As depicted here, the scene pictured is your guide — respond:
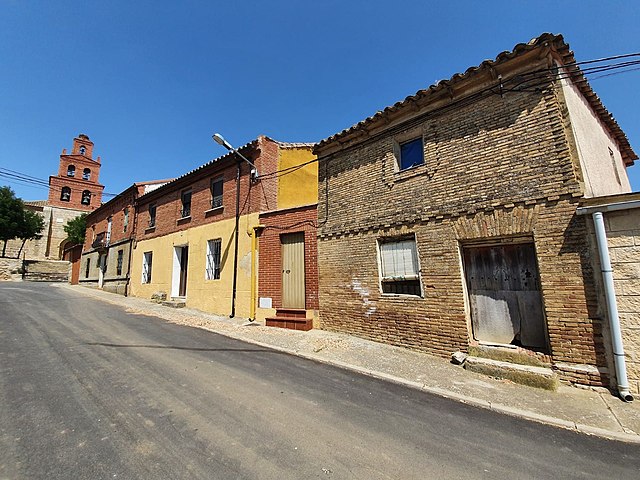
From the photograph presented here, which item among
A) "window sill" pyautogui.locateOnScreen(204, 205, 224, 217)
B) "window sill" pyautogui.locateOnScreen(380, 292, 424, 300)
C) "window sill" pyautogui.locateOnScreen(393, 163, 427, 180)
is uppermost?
"window sill" pyautogui.locateOnScreen(204, 205, 224, 217)

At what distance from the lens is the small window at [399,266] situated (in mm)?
6996

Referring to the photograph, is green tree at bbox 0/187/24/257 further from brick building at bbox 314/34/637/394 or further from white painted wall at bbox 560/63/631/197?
white painted wall at bbox 560/63/631/197

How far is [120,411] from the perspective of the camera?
3527 millimetres

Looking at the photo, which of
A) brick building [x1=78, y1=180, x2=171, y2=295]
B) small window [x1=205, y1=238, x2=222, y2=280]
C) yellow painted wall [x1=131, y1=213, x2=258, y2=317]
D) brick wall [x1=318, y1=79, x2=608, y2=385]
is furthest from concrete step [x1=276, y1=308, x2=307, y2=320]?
brick building [x1=78, y1=180, x2=171, y2=295]

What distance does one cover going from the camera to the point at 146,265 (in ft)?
53.1

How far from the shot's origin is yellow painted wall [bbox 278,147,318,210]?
11703mm

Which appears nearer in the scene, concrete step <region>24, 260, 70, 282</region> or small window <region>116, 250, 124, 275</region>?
small window <region>116, 250, 124, 275</region>

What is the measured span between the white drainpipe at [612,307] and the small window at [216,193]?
1206cm

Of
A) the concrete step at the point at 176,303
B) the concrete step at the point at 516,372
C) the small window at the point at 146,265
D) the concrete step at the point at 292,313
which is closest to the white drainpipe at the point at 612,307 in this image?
the concrete step at the point at 516,372

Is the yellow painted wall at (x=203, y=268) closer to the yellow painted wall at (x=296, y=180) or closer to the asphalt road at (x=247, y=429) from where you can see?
the yellow painted wall at (x=296, y=180)

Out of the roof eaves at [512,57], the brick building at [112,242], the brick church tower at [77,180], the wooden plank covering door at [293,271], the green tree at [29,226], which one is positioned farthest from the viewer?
the brick church tower at [77,180]

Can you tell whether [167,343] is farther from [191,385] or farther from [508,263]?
[508,263]

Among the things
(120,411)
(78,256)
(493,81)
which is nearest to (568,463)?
(120,411)

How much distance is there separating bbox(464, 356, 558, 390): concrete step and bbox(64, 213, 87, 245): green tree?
38.6 meters
